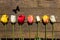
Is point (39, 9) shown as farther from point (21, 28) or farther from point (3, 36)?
point (3, 36)

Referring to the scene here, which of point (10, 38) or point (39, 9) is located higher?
point (39, 9)

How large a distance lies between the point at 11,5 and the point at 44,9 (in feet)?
0.68

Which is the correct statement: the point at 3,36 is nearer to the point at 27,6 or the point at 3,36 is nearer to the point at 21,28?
the point at 21,28

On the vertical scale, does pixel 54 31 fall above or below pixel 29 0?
below

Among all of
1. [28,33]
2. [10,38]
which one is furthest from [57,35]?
[10,38]

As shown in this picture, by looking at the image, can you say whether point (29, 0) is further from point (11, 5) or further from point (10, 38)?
point (10, 38)

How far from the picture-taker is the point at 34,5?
57.9 inches

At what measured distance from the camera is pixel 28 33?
1.46 m

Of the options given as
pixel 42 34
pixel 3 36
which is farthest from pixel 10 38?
pixel 42 34

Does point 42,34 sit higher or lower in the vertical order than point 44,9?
lower

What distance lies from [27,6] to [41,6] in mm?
88

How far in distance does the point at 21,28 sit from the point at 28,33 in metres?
0.05

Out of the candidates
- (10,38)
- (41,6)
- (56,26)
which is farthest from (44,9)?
(10,38)

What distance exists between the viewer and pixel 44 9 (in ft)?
4.81
